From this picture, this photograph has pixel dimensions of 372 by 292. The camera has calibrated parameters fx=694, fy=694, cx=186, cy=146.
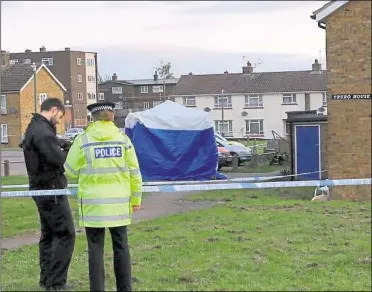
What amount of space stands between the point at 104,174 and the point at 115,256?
2.49ft

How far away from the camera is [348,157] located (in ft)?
51.2

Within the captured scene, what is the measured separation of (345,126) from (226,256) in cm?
798

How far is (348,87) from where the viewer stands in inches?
605

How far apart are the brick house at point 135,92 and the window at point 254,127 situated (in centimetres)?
1126

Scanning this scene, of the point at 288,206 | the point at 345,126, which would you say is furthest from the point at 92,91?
the point at 345,126

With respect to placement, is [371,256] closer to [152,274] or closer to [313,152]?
[152,274]

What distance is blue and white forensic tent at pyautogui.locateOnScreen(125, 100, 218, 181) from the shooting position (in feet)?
73.2

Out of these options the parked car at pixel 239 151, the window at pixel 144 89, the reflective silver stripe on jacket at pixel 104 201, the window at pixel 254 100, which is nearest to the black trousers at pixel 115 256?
the reflective silver stripe on jacket at pixel 104 201

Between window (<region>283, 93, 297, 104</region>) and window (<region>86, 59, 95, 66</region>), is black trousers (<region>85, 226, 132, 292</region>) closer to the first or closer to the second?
window (<region>86, 59, 95, 66</region>)

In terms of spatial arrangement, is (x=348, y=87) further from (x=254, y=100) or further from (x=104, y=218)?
(x=254, y=100)

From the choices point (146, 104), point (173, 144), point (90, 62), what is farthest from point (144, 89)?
point (90, 62)

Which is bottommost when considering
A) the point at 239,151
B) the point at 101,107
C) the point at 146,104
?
the point at 239,151

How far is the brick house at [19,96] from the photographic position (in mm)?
3734

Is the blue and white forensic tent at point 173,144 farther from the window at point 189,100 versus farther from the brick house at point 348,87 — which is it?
the window at point 189,100
